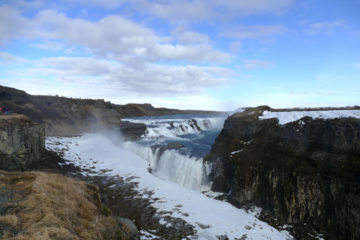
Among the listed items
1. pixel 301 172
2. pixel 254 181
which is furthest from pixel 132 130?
pixel 301 172

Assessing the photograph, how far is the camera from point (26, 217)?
5934mm

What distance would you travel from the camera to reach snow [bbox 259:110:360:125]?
12.5 m

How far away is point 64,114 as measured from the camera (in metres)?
46.9

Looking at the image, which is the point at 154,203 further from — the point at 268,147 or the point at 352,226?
the point at 352,226

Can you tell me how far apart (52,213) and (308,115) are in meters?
15.0

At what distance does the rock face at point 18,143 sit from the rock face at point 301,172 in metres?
14.8

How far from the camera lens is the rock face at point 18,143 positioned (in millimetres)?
14656

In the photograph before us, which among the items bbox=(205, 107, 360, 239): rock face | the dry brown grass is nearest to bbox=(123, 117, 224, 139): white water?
bbox=(205, 107, 360, 239): rock face

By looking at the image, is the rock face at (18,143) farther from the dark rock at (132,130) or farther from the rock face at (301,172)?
the dark rock at (132,130)

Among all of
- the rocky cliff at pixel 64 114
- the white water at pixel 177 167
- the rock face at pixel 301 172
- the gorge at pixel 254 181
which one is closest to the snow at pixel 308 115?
the gorge at pixel 254 181

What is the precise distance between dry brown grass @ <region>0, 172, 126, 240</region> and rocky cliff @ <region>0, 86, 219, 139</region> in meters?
29.8

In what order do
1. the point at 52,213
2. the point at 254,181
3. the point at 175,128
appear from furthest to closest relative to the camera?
1. the point at 175,128
2. the point at 254,181
3. the point at 52,213

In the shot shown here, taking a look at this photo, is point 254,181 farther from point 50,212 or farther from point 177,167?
point 50,212

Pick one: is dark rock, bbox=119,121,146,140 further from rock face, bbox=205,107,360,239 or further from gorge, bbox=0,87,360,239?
rock face, bbox=205,107,360,239
